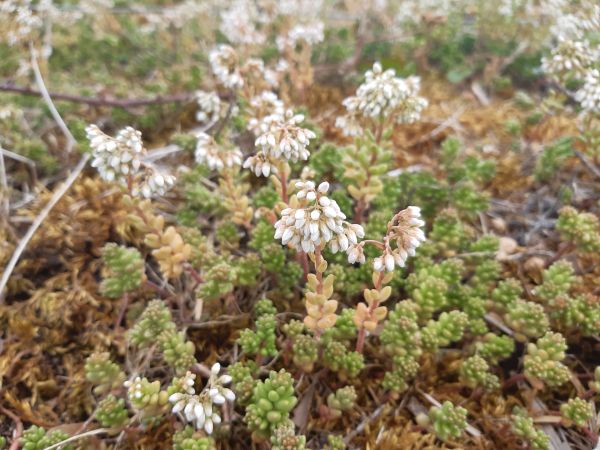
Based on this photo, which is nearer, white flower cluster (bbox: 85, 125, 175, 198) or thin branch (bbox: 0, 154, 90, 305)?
white flower cluster (bbox: 85, 125, 175, 198)

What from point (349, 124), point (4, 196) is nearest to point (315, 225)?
point (349, 124)

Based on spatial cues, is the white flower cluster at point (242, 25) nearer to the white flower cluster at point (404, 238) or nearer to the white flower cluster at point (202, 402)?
the white flower cluster at point (404, 238)

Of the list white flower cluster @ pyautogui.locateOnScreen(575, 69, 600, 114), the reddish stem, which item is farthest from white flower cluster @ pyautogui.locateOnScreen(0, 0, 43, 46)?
white flower cluster @ pyautogui.locateOnScreen(575, 69, 600, 114)

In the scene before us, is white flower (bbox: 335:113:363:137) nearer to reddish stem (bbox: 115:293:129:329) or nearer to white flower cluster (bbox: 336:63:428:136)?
white flower cluster (bbox: 336:63:428:136)

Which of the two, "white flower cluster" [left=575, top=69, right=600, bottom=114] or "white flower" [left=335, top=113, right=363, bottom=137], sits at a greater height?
"white flower cluster" [left=575, top=69, right=600, bottom=114]

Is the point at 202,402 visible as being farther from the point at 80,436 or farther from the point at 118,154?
the point at 118,154
